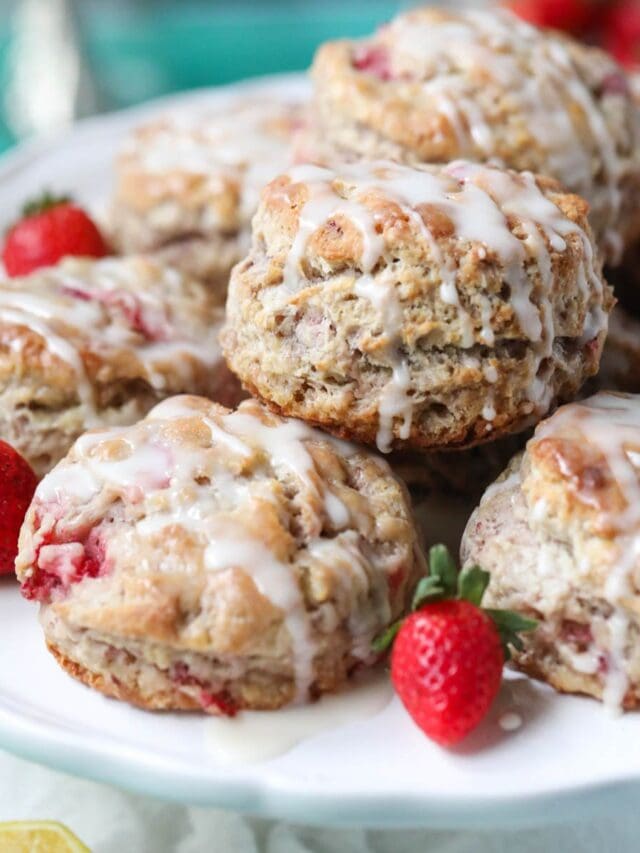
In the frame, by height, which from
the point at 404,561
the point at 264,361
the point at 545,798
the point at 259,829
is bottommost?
the point at 259,829

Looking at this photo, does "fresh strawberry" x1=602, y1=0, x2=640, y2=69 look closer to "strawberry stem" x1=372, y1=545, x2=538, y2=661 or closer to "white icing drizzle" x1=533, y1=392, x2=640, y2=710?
"white icing drizzle" x1=533, y1=392, x2=640, y2=710

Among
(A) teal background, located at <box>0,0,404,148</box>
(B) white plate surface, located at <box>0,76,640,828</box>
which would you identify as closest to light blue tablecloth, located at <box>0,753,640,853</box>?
(B) white plate surface, located at <box>0,76,640,828</box>

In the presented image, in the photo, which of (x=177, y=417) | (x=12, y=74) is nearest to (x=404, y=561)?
(x=177, y=417)

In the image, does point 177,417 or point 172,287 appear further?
point 172,287

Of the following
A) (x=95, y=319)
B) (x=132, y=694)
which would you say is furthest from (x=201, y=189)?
(x=132, y=694)

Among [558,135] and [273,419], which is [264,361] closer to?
[273,419]
